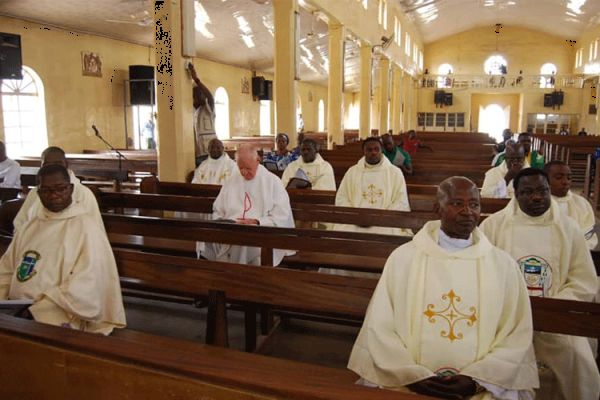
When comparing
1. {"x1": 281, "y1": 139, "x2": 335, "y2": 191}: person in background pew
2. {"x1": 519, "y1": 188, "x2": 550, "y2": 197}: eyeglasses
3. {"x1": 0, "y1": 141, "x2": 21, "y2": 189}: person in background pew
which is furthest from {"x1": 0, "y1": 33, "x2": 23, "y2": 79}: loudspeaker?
{"x1": 519, "y1": 188, "x2": 550, "y2": 197}: eyeglasses

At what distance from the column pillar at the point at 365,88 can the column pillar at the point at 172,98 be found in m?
10.5

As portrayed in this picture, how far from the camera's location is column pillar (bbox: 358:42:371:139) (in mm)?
16453

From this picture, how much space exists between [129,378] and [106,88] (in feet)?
38.8

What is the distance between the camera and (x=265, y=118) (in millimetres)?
21641

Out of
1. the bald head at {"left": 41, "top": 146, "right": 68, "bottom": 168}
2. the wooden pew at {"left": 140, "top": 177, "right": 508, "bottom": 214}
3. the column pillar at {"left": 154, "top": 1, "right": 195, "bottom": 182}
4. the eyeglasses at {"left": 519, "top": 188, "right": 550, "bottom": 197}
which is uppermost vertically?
the column pillar at {"left": 154, "top": 1, "right": 195, "bottom": 182}

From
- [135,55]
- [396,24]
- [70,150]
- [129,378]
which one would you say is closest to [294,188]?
[129,378]

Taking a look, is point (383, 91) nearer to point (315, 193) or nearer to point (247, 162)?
point (315, 193)

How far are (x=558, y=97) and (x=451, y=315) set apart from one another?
31.9 metres

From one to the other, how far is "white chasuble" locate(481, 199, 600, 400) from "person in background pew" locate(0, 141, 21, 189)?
17.5 feet

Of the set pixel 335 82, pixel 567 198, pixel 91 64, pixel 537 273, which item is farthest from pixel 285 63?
pixel 537 273

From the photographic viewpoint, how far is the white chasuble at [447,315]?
7.07ft

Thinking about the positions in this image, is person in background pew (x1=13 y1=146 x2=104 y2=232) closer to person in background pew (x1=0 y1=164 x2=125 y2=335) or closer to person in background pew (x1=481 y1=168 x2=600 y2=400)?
person in background pew (x1=0 y1=164 x2=125 y2=335)

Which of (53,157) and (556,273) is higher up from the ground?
(53,157)

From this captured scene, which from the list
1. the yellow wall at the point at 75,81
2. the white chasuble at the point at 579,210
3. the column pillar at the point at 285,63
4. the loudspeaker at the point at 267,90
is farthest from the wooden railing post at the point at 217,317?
the loudspeaker at the point at 267,90
